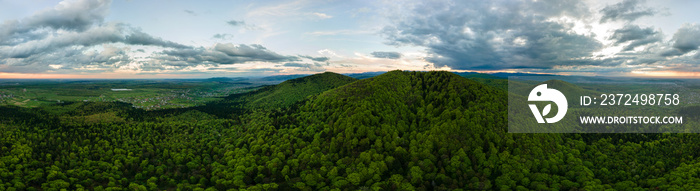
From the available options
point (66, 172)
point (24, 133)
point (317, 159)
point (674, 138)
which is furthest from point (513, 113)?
point (24, 133)

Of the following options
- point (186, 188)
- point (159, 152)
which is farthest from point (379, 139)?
point (159, 152)

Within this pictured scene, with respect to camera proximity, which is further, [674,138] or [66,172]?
[674,138]

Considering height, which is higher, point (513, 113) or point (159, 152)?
point (513, 113)

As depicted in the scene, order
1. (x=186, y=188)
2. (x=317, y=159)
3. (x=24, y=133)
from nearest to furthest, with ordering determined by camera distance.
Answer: (x=186, y=188) → (x=317, y=159) → (x=24, y=133)

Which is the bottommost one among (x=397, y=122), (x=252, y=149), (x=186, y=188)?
(x=186, y=188)

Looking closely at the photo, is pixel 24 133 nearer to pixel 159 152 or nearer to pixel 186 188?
pixel 159 152

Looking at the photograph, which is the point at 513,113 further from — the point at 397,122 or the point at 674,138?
the point at 674,138

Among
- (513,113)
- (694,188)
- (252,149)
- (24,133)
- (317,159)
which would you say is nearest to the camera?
(694,188)
